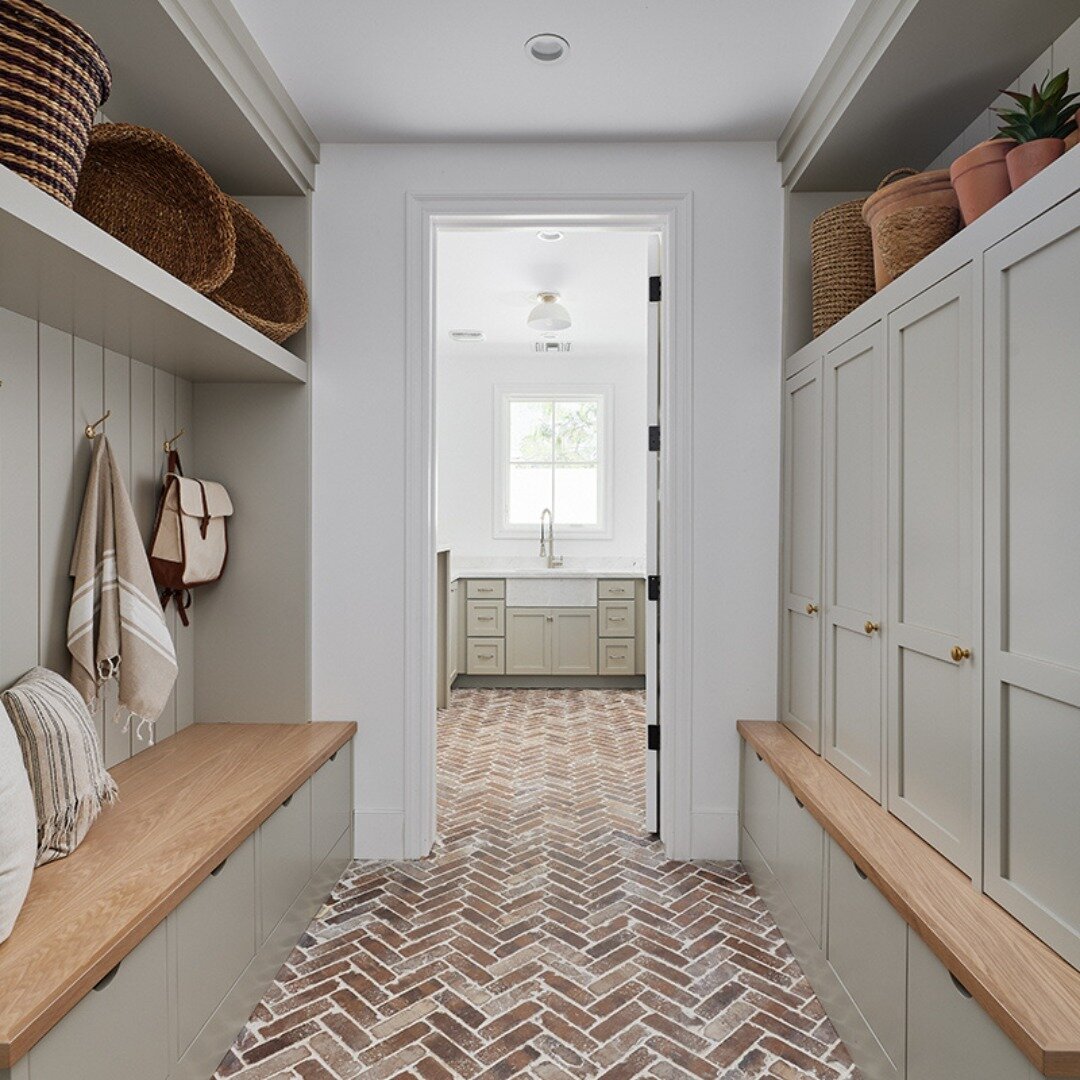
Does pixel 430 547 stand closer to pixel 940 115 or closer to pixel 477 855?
pixel 477 855

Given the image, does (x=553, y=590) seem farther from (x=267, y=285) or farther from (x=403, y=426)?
(x=267, y=285)

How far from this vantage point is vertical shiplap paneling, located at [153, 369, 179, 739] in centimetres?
259

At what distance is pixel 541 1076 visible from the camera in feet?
5.83

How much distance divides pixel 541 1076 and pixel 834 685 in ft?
4.39

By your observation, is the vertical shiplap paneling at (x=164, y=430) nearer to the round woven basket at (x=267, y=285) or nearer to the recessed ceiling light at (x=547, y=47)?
the round woven basket at (x=267, y=285)

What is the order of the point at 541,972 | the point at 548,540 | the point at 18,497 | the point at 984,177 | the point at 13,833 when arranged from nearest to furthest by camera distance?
1. the point at 13,833
2. the point at 984,177
3. the point at 18,497
4. the point at 541,972
5. the point at 548,540

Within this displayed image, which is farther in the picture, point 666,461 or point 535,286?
point 535,286

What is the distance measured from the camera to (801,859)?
224 centimetres

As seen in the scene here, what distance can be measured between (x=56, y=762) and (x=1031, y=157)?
2.38 m

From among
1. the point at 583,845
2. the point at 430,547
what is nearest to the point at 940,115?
the point at 430,547

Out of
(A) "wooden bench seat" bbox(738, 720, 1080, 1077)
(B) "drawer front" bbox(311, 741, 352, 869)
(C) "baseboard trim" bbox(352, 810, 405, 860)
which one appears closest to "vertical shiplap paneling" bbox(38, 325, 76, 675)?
(B) "drawer front" bbox(311, 741, 352, 869)

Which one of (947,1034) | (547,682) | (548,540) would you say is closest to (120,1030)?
(947,1034)

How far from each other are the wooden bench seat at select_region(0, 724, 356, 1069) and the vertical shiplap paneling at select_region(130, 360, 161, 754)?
0.32 metres

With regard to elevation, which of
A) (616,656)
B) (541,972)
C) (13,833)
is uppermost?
(13,833)
